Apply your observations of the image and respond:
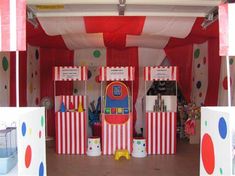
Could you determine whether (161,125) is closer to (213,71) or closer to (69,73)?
(213,71)

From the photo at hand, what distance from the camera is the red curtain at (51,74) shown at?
724cm

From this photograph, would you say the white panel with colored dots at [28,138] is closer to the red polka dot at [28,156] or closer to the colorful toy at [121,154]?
the red polka dot at [28,156]

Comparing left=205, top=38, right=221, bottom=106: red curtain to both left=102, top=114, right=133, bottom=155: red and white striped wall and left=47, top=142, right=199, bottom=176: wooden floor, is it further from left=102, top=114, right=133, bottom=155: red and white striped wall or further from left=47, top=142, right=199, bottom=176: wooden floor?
left=102, top=114, right=133, bottom=155: red and white striped wall

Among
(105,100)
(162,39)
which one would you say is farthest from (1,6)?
(162,39)

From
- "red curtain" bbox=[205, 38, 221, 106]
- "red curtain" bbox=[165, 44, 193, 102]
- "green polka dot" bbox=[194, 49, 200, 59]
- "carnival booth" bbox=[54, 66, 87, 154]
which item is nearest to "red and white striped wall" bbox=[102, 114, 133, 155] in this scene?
"carnival booth" bbox=[54, 66, 87, 154]

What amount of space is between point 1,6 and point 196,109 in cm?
487

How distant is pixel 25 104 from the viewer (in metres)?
6.25

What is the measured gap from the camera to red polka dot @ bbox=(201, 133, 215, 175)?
2355 millimetres

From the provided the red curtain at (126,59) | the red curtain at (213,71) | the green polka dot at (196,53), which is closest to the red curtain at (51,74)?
the red curtain at (126,59)

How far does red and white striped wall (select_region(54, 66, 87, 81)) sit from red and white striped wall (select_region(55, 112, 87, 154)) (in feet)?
2.17

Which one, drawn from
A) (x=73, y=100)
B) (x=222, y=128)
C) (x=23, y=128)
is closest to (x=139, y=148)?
(x=73, y=100)

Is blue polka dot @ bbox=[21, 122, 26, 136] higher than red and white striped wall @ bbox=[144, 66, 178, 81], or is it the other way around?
red and white striped wall @ bbox=[144, 66, 178, 81]

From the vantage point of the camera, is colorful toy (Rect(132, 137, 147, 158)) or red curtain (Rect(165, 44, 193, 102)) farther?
red curtain (Rect(165, 44, 193, 102))

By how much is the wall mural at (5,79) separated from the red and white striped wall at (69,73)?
909mm
